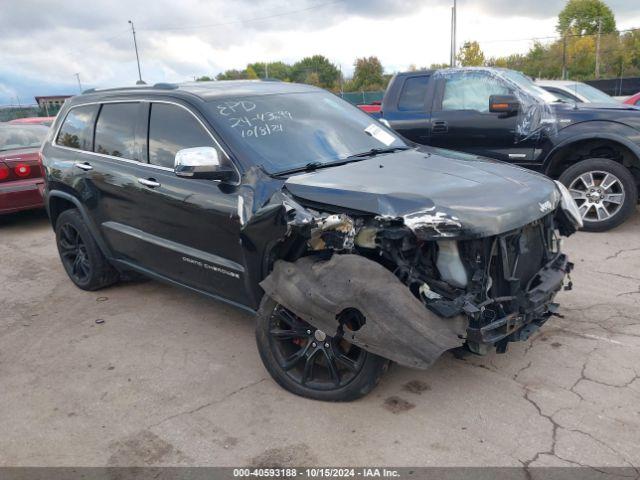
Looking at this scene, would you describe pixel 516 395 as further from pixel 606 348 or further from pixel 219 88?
pixel 219 88

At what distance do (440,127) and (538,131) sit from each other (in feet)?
3.96

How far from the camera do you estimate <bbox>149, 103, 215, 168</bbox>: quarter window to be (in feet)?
12.9

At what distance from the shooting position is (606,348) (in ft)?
12.4

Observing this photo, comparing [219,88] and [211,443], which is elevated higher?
[219,88]

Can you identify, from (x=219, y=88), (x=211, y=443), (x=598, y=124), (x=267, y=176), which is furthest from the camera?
(x=598, y=124)

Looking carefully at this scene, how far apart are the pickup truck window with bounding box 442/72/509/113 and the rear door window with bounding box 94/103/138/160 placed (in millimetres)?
4224

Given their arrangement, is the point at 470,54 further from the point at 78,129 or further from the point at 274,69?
the point at 78,129

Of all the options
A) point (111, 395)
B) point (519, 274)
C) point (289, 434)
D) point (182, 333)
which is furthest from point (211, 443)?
point (519, 274)

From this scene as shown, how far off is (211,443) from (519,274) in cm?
200

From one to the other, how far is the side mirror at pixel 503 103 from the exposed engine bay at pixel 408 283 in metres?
3.54

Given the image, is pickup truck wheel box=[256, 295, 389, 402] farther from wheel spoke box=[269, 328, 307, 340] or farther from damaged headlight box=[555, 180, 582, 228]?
damaged headlight box=[555, 180, 582, 228]

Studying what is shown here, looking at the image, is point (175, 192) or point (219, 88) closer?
point (175, 192)

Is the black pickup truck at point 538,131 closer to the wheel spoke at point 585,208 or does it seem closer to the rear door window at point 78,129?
the wheel spoke at point 585,208

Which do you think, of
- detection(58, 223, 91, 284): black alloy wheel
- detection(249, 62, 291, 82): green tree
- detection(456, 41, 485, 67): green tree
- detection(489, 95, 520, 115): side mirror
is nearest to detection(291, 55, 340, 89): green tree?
detection(249, 62, 291, 82): green tree
